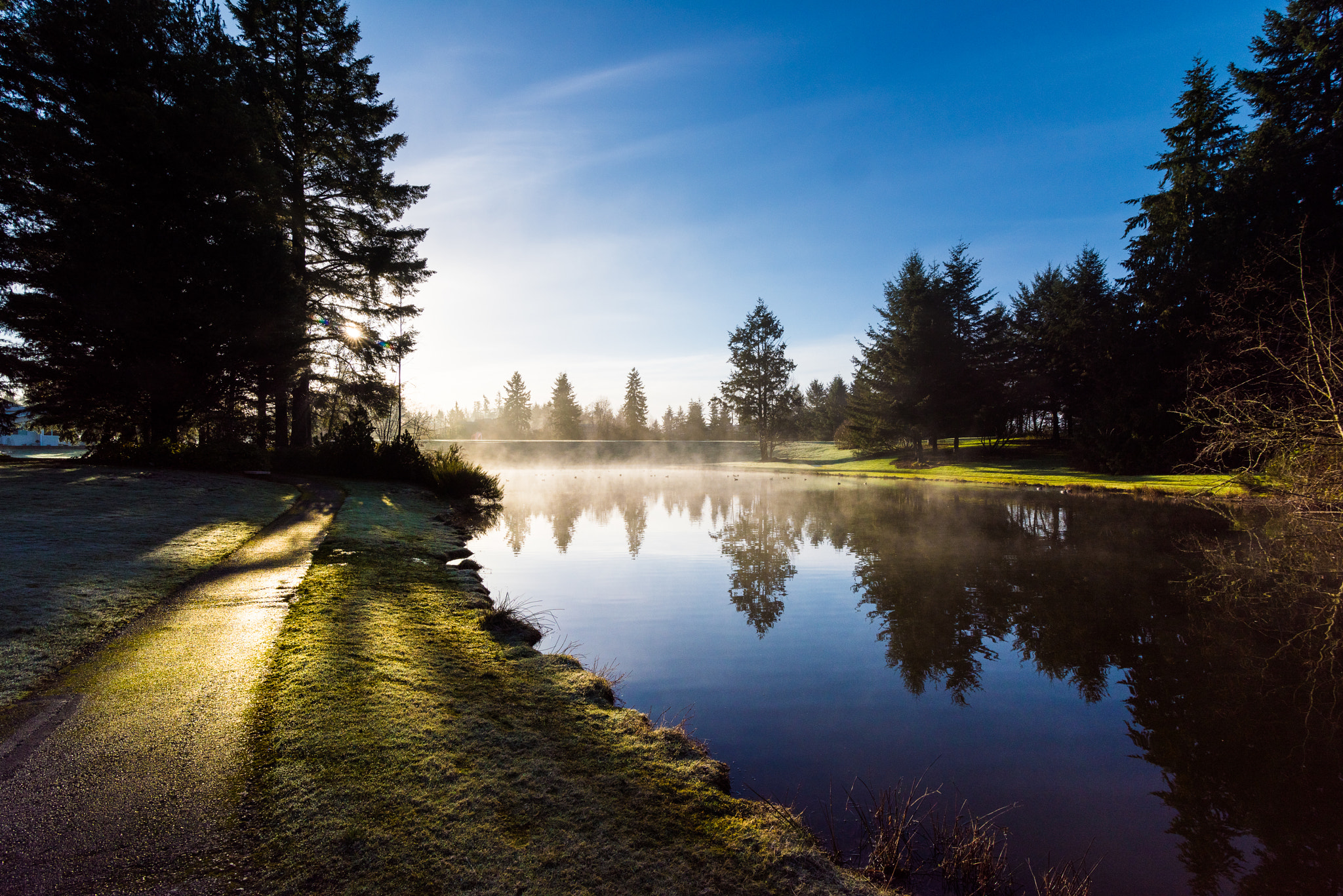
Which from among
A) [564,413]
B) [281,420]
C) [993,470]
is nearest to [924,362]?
[993,470]

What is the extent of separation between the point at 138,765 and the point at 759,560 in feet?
28.0

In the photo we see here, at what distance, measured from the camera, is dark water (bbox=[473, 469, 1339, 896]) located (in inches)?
125

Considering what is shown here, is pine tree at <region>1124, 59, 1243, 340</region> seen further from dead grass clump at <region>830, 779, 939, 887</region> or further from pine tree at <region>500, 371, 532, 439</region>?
pine tree at <region>500, 371, 532, 439</region>

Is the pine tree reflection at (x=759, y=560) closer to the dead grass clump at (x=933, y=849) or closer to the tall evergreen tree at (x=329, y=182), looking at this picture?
the dead grass clump at (x=933, y=849)

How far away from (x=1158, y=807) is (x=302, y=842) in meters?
4.46

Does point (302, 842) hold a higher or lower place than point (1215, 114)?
lower

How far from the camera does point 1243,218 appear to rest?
21375 millimetres

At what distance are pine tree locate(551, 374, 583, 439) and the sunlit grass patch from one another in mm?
56123

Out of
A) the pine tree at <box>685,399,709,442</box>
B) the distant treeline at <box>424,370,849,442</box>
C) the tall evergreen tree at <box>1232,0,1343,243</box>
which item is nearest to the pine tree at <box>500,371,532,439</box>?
the distant treeline at <box>424,370,849,442</box>

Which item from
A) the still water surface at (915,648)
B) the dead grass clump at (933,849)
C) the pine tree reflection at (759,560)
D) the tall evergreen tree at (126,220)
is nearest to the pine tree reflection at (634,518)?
the still water surface at (915,648)

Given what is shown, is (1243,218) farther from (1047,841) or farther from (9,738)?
(9,738)

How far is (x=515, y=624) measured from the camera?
5.74 m

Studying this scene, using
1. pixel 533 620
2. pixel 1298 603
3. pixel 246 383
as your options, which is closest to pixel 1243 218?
pixel 1298 603

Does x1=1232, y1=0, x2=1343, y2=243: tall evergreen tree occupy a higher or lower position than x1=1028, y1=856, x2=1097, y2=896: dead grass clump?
higher
